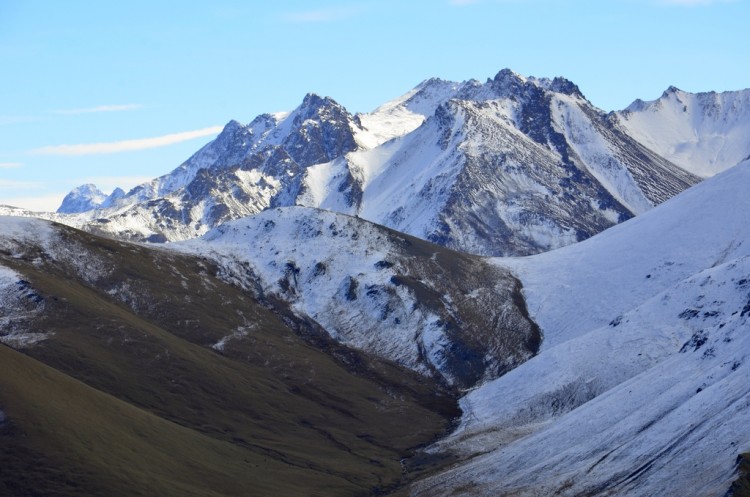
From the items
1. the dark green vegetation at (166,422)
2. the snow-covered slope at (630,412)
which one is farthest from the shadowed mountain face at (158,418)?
the snow-covered slope at (630,412)

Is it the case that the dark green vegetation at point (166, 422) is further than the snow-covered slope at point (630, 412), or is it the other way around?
the dark green vegetation at point (166, 422)

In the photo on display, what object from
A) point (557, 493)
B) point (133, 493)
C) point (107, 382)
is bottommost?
point (557, 493)

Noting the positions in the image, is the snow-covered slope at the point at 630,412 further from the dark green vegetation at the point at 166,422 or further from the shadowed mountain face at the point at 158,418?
the dark green vegetation at the point at 166,422

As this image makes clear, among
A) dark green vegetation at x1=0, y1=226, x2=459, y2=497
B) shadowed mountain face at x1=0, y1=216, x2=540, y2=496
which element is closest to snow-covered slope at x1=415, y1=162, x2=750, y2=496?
shadowed mountain face at x1=0, y1=216, x2=540, y2=496

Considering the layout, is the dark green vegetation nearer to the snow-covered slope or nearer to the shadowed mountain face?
the shadowed mountain face

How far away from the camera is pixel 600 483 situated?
117438 mm

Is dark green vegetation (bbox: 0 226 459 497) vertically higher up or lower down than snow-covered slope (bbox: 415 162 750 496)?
higher up

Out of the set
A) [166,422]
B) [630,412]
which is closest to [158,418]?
[166,422]

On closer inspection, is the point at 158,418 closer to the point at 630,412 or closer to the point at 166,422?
the point at 166,422

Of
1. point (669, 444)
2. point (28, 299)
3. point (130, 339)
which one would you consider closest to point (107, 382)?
point (130, 339)

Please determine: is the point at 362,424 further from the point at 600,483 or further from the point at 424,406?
the point at 600,483

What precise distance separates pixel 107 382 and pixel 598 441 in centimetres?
8443

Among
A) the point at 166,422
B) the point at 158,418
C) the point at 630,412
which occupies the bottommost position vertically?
the point at 630,412

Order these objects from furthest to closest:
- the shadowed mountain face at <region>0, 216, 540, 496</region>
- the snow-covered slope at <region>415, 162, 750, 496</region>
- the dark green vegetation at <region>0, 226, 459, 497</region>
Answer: the shadowed mountain face at <region>0, 216, 540, 496</region> → the dark green vegetation at <region>0, 226, 459, 497</region> → the snow-covered slope at <region>415, 162, 750, 496</region>
